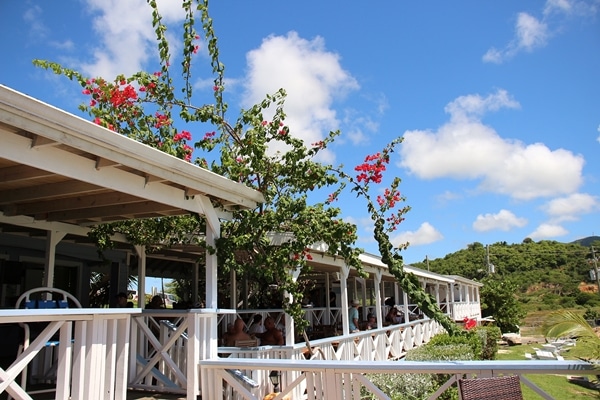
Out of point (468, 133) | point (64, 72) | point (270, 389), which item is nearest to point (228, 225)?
point (270, 389)

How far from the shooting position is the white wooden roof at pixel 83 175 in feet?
12.7

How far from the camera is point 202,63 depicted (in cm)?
813

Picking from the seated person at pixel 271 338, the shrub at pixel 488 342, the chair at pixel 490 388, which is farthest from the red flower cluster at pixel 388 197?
the shrub at pixel 488 342

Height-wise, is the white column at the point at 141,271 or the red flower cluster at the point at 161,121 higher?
the red flower cluster at the point at 161,121

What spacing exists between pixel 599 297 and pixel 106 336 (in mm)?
52730

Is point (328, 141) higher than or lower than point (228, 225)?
higher

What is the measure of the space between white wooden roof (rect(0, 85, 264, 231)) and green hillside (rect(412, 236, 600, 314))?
46.7 m

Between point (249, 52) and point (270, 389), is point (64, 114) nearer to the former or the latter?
point (270, 389)

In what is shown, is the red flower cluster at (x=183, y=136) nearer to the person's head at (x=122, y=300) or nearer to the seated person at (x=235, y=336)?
the person's head at (x=122, y=300)

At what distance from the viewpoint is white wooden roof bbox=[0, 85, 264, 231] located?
3885 millimetres

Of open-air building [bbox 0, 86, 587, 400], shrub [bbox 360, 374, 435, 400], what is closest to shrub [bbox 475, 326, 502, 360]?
shrub [bbox 360, 374, 435, 400]

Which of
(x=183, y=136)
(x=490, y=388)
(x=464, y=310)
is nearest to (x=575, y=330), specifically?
(x=490, y=388)

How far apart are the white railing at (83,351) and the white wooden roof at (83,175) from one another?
46.4 inches

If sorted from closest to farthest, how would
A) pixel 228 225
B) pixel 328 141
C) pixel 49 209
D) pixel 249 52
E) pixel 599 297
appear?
pixel 49 209, pixel 228 225, pixel 328 141, pixel 249 52, pixel 599 297
